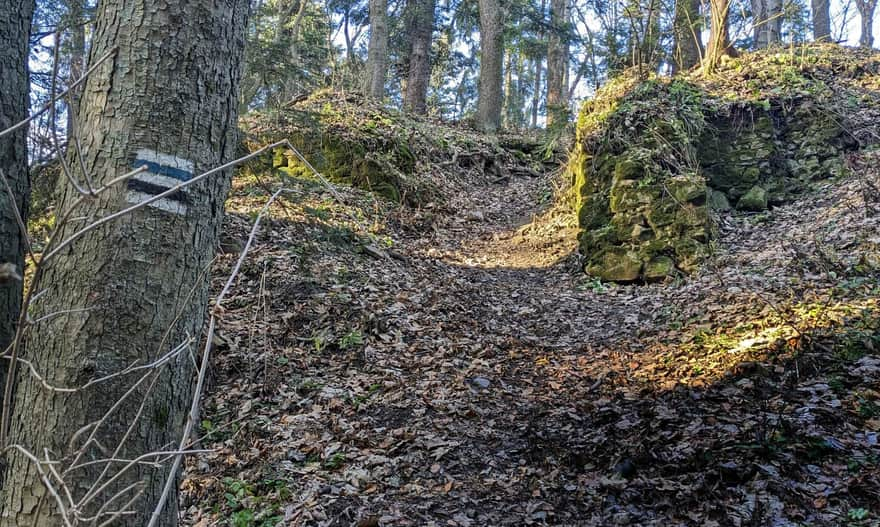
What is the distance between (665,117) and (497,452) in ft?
20.7

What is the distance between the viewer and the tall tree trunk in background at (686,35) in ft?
34.0

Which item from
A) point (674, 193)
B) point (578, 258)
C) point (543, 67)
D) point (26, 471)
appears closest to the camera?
point (26, 471)

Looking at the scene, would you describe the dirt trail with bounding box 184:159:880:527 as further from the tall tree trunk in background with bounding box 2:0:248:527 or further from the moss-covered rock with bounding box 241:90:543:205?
the moss-covered rock with bounding box 241:90:543:205

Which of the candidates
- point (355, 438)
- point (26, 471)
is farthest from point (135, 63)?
point (355, 438)

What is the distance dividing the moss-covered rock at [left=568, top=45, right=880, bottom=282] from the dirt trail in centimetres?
54

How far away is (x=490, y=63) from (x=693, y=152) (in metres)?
8.41

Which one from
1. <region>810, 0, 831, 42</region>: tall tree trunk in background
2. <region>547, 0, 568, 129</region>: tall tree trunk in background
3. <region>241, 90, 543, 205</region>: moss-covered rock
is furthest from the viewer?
<region>547, 0, 568, 129</region>: tall tree trunk in background

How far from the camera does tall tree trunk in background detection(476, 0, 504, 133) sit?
48.4ft

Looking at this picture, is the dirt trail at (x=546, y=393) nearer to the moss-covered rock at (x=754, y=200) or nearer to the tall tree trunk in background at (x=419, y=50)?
the moss-covered rock at (x=754, y=200)

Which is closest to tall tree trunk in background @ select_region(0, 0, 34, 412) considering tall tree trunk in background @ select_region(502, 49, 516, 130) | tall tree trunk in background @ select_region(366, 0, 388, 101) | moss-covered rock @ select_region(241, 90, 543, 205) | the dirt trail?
the dirt trail

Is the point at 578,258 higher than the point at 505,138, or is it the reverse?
the point at 505,138

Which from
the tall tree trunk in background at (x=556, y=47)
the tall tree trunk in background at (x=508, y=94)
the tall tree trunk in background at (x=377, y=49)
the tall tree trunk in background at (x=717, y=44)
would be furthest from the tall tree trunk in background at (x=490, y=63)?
the tall tree trunk in background at (x=508, y=94)

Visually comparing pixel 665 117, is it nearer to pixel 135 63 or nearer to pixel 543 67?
pixel 135 63

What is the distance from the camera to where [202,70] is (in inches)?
74.4
